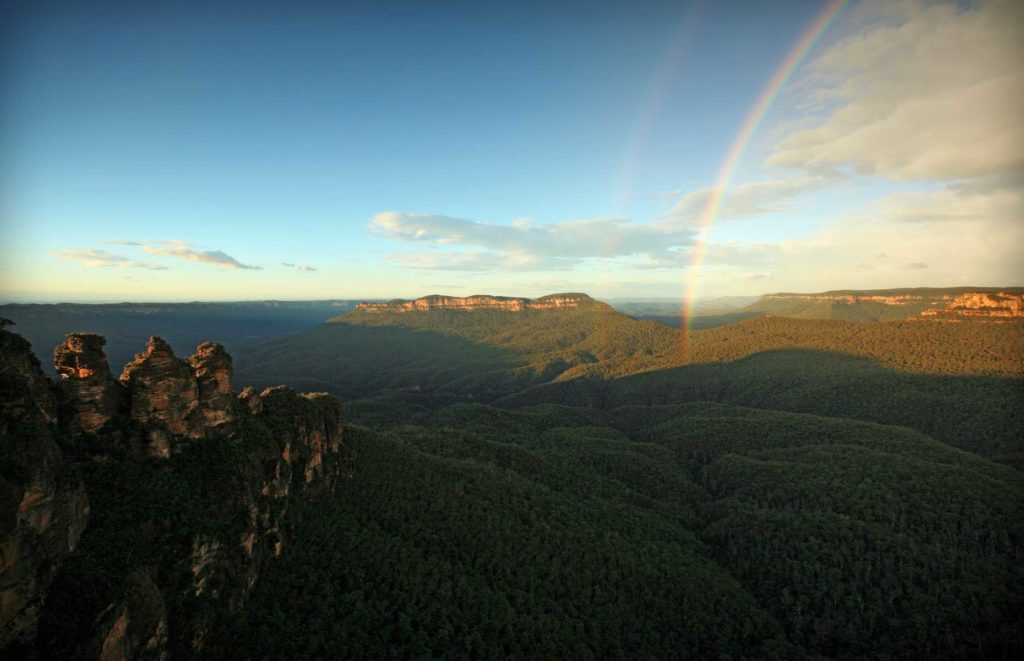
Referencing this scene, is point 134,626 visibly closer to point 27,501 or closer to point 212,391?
point 27,501

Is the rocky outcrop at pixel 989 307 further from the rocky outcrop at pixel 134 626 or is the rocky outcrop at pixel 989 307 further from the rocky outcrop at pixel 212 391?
the rocky outcrop at pixel 134 626

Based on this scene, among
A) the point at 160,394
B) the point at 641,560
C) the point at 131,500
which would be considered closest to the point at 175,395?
the point at 160,394

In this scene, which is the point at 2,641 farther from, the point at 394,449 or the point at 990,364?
the point at 990,364

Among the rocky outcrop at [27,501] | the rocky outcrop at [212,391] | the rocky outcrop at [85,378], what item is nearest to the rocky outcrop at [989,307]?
the rocky outcrop at [212,391]

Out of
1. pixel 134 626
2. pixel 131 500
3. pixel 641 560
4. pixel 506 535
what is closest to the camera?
pixel 134 626

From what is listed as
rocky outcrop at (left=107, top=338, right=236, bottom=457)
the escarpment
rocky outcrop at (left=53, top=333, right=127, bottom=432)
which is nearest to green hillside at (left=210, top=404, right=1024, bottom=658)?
the escarpment
